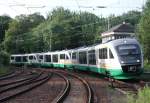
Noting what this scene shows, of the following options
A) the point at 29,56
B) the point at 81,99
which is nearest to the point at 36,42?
the point at 29,56

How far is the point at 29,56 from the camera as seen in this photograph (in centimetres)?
7962

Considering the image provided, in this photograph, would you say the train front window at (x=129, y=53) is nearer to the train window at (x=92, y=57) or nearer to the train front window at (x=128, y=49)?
the train front window at (x=128, y=49)

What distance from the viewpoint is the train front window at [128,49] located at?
27359mm

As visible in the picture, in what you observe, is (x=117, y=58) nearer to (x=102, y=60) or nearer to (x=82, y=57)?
(x=102, y=60)

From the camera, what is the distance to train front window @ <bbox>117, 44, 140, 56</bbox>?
27.4 meters

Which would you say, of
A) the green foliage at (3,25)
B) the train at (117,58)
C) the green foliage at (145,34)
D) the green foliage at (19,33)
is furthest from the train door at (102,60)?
the green foliage at (3,25)

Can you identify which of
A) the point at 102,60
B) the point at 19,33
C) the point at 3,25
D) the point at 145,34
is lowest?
the point at 102,60

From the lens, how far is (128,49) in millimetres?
27516

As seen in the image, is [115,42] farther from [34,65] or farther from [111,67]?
[34,65]

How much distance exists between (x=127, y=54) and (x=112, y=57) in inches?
44.5

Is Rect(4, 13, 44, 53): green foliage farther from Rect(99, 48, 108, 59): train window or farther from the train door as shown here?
Rect(99, 48, 108, 59): train window

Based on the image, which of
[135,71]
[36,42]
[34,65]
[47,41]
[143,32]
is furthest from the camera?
[36,42]

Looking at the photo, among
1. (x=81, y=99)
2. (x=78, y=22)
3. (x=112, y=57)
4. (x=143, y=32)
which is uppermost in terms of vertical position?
(x=78, y=22)

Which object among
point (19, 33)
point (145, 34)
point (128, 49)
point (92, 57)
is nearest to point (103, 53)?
point (128, 49)
